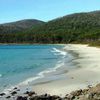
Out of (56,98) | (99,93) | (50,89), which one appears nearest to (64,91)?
(50,89)

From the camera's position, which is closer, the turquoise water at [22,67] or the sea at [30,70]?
the sea at [30,70]

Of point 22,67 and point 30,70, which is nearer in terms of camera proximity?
point 30,70

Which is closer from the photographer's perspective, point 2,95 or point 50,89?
point 2,95

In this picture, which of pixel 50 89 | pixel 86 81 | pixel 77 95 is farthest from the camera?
pixel 86 81

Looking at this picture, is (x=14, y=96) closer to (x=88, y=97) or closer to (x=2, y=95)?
(x=2, y=95)

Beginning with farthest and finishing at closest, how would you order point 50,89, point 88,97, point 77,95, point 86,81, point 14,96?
point 86,81
point 50,89
point 14,96
point 77,95
point 88,97

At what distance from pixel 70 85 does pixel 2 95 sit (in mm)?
5765

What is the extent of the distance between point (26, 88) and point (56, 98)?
20.6 feet

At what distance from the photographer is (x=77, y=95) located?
20.1 meters

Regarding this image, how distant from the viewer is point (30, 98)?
68.2ft

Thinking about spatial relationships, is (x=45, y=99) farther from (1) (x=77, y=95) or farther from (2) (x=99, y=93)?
(2) (x=99, y=93)

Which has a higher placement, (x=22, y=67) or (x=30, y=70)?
(x=30, y=70)

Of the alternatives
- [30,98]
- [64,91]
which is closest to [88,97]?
[30,98]

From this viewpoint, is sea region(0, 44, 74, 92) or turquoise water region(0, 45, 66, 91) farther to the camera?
turquoise water region(0, 45, 66, 91)
